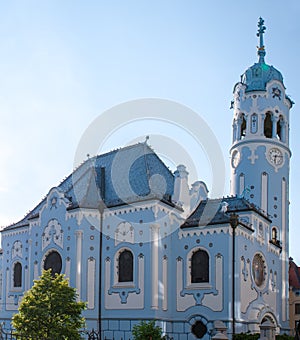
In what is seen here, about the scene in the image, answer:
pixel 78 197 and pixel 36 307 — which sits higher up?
pixel 78 197

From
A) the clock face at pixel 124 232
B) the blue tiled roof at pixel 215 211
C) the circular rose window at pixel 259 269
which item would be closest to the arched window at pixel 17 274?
the clock face at pixel 124 232

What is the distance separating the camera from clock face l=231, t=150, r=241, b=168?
52591 mm

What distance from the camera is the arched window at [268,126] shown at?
52312 millimetres

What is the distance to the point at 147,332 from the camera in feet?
119

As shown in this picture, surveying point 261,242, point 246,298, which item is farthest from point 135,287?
point 261,242

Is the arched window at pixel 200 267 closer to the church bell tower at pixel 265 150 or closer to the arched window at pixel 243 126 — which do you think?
the church bell tower at pixel 265 150

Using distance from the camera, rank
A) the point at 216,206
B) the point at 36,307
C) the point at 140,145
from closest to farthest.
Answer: the point at 36,307, the point at 216,206, the point at 140,145

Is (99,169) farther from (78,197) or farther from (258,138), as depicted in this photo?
(258,138)

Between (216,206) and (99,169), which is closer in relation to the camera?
(216,206)

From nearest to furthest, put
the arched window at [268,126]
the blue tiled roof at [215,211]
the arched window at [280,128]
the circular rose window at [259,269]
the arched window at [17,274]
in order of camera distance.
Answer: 1. the blue tiled roof at [215,211]
2. the circular rose window at [259,269]
3. the arched window at [17,274]
4. the arched window at [268,126]
5. the arched window at [280,128]

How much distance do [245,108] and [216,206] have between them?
13.1 metres

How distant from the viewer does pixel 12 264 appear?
49.9m

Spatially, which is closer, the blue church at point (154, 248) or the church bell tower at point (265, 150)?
the blue church at point (154, 248)

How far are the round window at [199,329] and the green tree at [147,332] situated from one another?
12.3 feet
